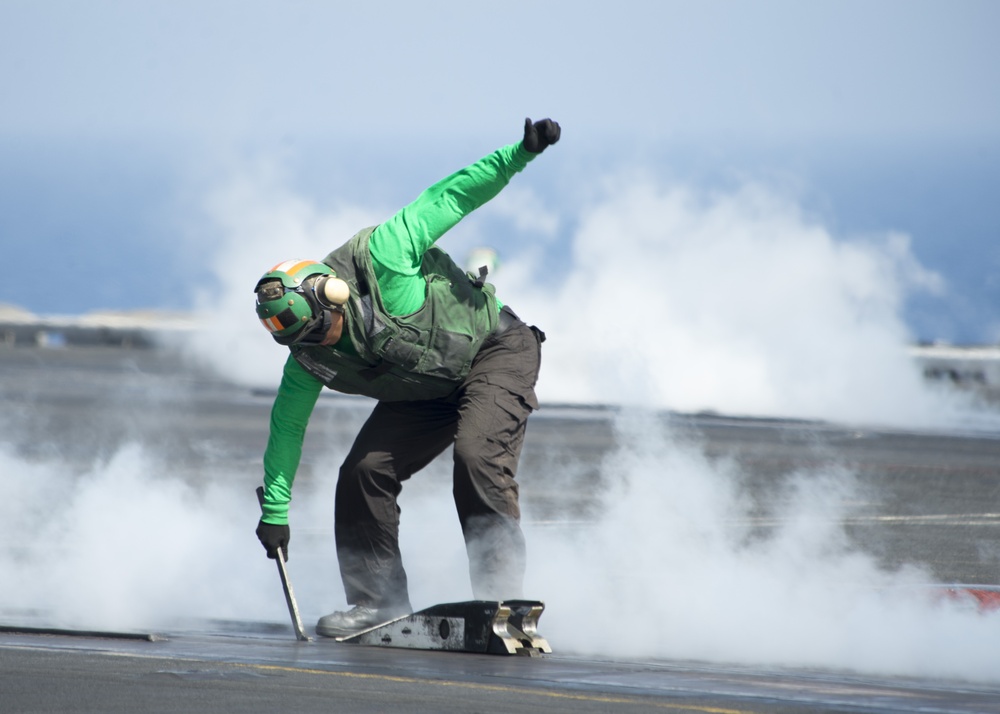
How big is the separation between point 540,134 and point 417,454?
4.87 feet

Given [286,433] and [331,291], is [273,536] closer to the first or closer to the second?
[286,433]

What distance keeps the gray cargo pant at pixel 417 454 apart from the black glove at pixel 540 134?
92 cm

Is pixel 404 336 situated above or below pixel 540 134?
below

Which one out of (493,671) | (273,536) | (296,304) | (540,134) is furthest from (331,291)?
(493,671)

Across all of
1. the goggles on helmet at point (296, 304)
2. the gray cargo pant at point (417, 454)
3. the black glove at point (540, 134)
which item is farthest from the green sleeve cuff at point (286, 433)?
the black glove at point (540, 134)

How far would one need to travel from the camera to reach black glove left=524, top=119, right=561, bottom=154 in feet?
20.9

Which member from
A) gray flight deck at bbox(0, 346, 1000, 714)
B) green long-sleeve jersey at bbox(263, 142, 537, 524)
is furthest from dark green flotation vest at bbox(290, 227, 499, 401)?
gray flight deck at bbox(0, 346, 1000, 714)

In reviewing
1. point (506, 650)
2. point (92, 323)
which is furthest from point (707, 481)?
point (92, 323)

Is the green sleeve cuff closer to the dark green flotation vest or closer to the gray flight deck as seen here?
the dark green flotation vest

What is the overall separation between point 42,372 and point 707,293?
989 cm

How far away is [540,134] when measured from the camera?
6391 mm

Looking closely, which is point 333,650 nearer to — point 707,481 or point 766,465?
point 707,481

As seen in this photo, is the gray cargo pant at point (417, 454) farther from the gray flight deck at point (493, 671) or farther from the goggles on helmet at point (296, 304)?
the goggles on helmet at point (296, 304)

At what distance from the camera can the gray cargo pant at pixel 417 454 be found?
6.65 metres
